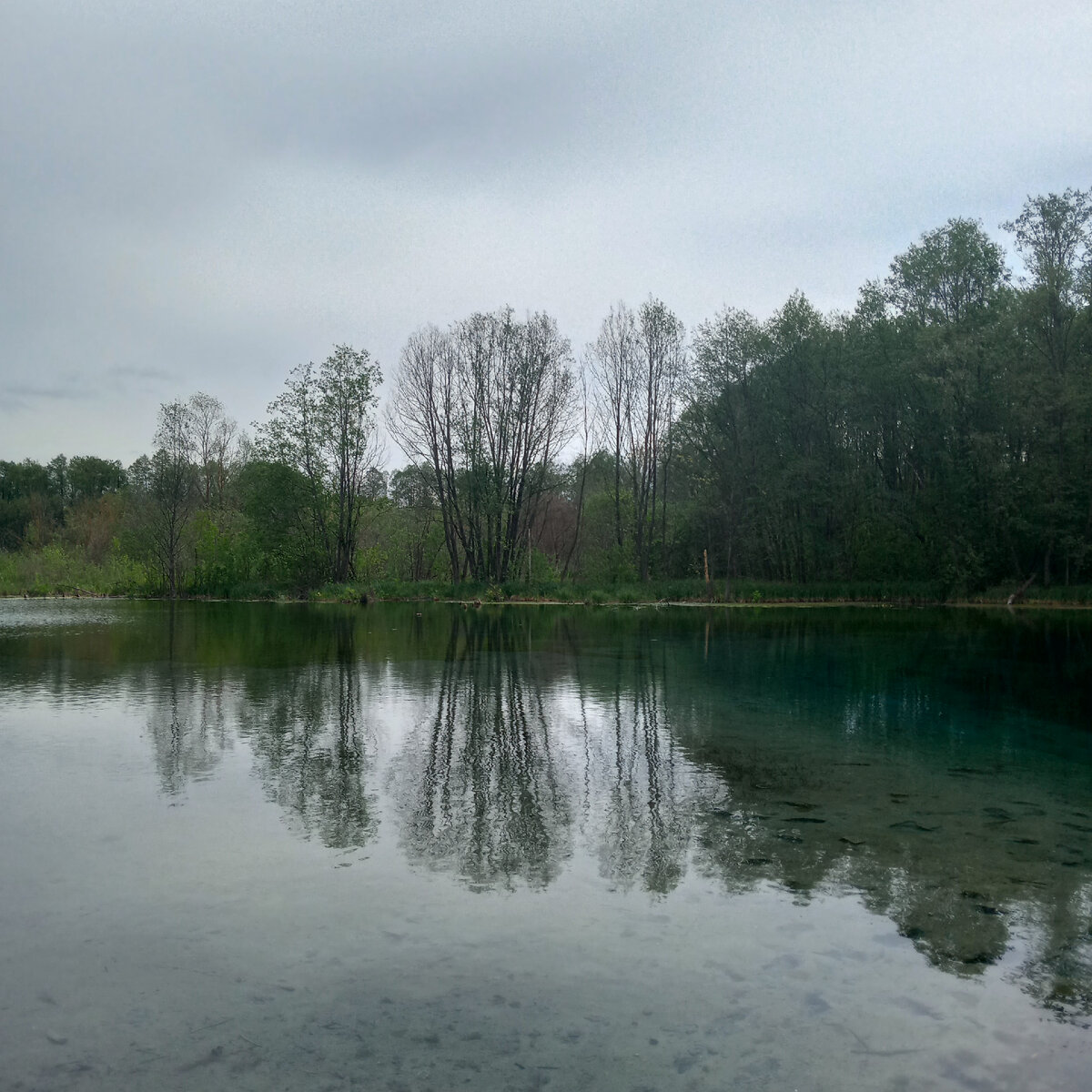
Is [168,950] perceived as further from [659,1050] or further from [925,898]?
[925,898]

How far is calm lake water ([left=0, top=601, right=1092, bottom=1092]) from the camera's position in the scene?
335 centimetres

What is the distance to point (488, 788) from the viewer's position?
7.00 m

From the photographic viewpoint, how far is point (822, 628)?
80.5 feet

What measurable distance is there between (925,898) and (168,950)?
12.0ft

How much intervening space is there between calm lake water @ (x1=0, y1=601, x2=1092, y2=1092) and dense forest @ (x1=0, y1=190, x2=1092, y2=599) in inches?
1153

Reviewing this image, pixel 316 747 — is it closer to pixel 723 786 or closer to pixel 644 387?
pixel 723 786

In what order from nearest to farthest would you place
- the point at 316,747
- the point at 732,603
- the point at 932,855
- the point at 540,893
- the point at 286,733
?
the point at 540,893, the point at 932,855, the point at 316,747, the point at 286,733, the point at 732,603

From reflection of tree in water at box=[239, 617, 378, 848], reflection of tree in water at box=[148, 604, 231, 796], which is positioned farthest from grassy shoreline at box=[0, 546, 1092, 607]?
reflection of tree in water at box=[148, 604, 231, 796]

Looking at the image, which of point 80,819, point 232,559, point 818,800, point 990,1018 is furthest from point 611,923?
point 232,559

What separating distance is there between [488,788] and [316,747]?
2.13m

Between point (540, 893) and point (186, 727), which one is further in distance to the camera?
point (186, 727)

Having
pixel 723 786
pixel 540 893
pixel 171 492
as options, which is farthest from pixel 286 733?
pixel 171 492

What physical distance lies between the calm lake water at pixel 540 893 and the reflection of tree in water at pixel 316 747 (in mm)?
49

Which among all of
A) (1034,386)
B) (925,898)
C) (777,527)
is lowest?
(925,898)
